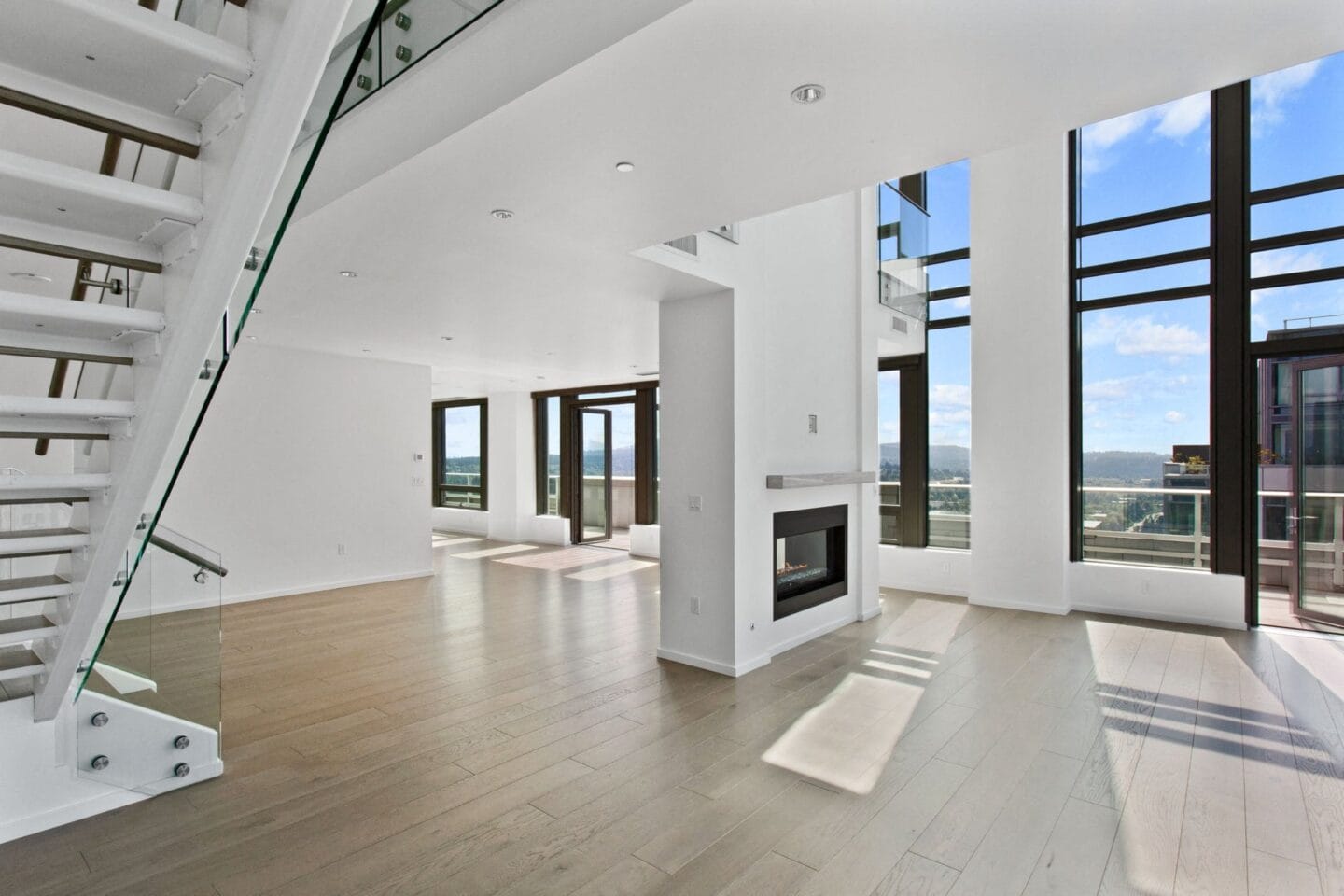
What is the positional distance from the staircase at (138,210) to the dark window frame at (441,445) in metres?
10.3

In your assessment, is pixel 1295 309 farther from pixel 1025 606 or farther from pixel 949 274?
pixel 1025 606

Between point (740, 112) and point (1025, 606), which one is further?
point (1025, 606)

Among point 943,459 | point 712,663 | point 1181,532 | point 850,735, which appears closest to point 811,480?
point 712,663

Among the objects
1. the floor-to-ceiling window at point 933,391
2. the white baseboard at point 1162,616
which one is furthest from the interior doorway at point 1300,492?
the floor-to-ceiling window at point 933,391

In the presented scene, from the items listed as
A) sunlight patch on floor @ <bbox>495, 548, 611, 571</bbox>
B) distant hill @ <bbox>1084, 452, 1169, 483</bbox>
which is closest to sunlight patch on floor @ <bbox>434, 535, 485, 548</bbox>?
sunlight patch on floor @ <bbox>495, 548, 611, 571</bbox>

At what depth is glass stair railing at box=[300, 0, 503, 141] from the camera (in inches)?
74.6

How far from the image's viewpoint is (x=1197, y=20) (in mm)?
1861

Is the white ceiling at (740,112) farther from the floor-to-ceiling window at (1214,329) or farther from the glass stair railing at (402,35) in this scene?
the floor-to-ceiling window at (1214,329)

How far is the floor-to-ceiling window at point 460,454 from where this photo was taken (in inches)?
508

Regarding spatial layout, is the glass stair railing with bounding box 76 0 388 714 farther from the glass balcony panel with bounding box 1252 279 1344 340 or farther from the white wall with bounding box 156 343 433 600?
the glass balcony panel with bounding box 1252 279 1344 340

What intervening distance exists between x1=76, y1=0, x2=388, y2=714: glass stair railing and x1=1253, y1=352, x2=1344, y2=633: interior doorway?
735cm

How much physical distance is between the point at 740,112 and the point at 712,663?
365 centimetres

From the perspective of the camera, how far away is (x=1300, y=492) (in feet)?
19.1

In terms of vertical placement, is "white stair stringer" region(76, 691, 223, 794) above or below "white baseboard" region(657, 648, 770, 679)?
above
